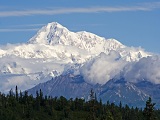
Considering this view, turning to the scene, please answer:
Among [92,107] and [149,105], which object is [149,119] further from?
[92,107]

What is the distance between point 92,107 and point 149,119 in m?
18.5

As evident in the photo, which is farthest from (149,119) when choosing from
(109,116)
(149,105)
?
(109,116)

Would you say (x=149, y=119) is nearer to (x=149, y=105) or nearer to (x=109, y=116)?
(x=149, y=105)

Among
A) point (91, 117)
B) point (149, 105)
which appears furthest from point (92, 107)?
point (149, 105)

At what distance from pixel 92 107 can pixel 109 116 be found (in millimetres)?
5855

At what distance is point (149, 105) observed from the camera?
154125mm

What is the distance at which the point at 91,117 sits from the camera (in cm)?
16162

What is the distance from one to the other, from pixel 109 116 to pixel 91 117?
18.2ft

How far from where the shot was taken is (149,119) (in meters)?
154

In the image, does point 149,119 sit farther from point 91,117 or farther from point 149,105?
point 91,117

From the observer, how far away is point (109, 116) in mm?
162250

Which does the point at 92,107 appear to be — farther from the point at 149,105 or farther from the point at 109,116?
the point at 149,105

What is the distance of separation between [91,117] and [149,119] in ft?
60.0
